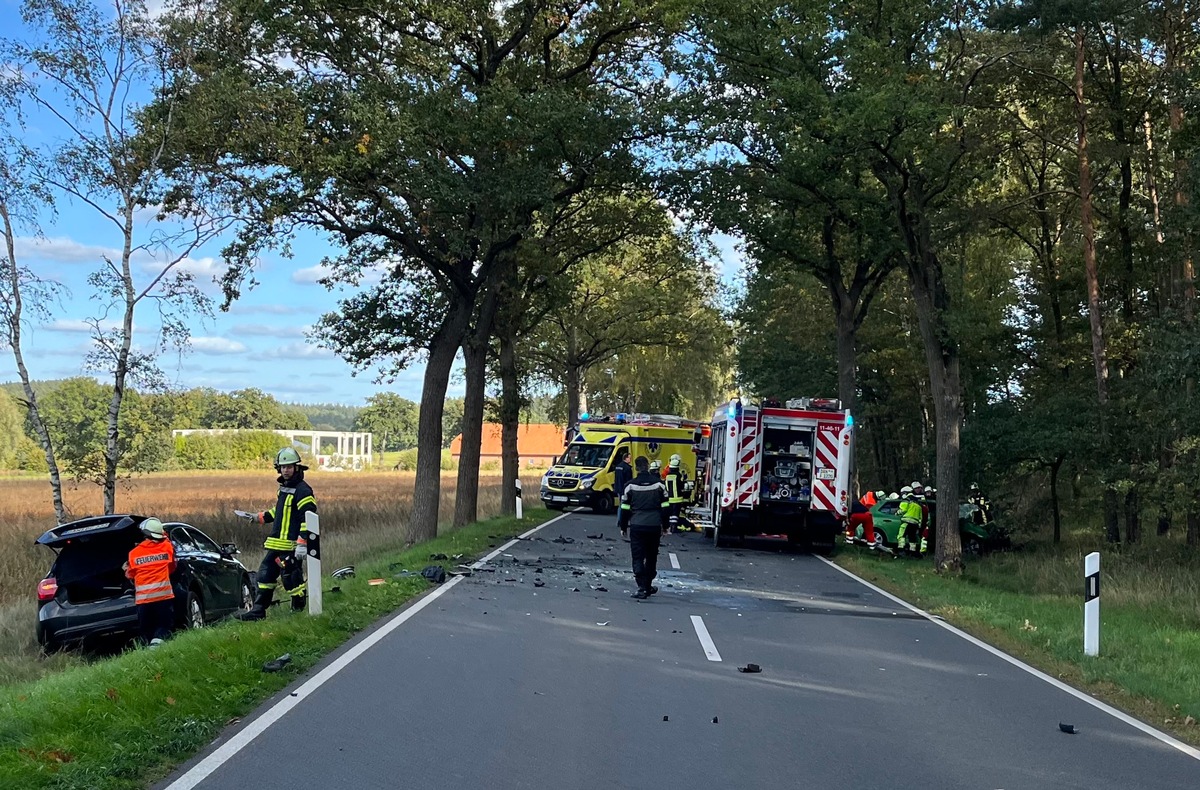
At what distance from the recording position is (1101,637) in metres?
11.6

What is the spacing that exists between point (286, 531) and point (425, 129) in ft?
31.7

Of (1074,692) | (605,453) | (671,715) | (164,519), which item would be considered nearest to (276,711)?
(671,715)

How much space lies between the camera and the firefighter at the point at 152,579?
10.1 m

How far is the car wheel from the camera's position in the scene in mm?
11500

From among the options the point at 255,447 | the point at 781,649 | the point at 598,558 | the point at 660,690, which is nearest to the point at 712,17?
the point at 598,558

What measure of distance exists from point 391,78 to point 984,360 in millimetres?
20064

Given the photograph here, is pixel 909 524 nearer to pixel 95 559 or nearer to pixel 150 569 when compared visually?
pixel 95 559

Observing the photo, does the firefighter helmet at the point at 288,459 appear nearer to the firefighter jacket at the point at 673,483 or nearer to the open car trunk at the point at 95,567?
the open car trunk at the point at 95,567

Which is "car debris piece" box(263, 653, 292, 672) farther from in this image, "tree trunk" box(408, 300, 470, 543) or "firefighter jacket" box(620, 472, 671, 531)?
"tree trunk" box(408, 300, 470, 543)

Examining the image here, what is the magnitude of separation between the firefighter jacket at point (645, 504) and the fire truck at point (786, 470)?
7654 mm

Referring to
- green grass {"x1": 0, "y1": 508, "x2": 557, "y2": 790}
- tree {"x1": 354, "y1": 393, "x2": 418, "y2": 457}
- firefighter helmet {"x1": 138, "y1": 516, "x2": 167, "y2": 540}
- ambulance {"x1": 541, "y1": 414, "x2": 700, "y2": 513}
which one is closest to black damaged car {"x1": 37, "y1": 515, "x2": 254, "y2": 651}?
→ firefighter helmet {"x1": 138, "y1": 516, "x2": 167, "y2": 540}

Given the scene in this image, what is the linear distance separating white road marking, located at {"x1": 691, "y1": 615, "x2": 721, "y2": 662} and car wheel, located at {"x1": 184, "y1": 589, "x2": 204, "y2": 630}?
5315 mm

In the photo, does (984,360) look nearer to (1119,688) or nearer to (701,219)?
(701,219)

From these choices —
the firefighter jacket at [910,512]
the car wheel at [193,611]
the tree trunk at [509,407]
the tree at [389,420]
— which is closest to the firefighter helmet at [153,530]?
the car wheel at [193,611]
